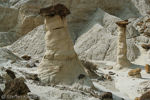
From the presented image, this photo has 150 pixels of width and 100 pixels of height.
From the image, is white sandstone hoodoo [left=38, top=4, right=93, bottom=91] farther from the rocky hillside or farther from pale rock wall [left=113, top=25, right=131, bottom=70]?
the rocky hillside

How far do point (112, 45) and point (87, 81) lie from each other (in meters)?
10.3

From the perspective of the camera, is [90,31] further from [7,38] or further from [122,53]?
[7,38]

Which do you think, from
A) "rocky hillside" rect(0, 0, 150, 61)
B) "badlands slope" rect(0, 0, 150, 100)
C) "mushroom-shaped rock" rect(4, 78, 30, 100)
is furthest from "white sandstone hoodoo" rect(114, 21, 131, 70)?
"mushroom-shaped rock" rect(4, 78, 30, 100)

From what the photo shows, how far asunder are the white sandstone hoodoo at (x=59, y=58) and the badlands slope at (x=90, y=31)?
251 centimetres

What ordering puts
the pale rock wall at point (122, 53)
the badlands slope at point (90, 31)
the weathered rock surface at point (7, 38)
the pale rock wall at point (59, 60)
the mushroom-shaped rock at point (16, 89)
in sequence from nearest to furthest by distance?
the mushroom-shaped rock at point (16, 89), the pale rock wall at point (59, 60), the pale rock wall at point (122, 53), the badlands slope at point (90, 31), the weathered rock surface at point (7, 38)

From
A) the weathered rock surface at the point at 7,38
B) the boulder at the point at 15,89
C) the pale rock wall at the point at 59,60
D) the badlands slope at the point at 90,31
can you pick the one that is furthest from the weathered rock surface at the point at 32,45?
the boulder at the point at 15,89

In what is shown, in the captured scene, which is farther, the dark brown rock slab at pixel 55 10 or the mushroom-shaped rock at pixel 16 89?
the dark brown rock slab at pixel 55 10

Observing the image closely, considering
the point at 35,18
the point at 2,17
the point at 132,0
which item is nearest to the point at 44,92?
the point at 35,18

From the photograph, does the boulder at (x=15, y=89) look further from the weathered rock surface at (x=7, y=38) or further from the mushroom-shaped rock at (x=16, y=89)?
the weathered rock surface at (x=7, y=38)

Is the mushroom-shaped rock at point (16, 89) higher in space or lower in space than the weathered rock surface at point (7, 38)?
lower

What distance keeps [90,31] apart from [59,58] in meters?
13.5

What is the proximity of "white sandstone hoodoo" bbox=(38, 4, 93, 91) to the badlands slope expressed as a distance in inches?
98.7

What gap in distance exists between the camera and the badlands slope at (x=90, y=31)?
13.6 meters

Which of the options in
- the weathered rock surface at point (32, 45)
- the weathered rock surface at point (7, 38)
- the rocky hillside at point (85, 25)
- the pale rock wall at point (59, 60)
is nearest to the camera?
the pale rock wall at point (59, 60)
